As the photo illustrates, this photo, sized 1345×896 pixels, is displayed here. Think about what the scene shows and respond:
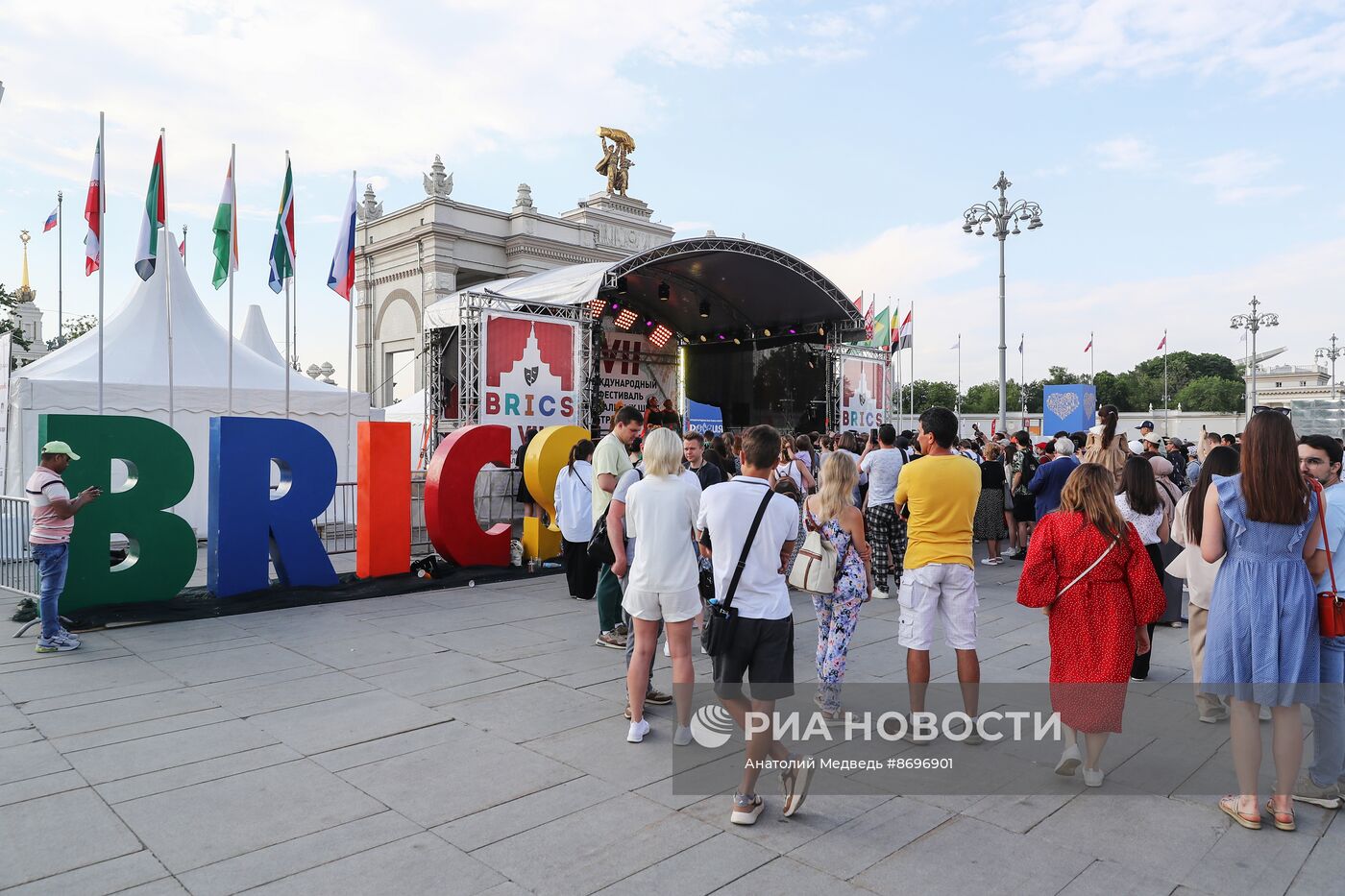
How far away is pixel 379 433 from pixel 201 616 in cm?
266

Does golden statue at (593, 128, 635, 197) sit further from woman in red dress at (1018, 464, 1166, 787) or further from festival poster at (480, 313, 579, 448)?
woman in red dress at (1018, 464, 1166, 787)

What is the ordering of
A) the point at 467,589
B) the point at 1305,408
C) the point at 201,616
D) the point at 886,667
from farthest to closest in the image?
the point at 1305,408, the point at 467,589, the point at 201,616, the point at 886,667

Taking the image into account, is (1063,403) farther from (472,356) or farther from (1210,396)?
(1210,396)

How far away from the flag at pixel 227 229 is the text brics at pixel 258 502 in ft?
13.5

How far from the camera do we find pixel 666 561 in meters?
4.29

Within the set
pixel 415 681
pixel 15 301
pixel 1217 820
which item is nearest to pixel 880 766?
pixel 1217 820

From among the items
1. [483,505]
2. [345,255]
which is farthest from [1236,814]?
[345,255]

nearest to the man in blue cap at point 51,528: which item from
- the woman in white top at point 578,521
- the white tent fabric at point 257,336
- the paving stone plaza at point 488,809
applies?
the paving stone plaza at point 488,809

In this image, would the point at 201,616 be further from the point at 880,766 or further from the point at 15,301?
the point at 15,301

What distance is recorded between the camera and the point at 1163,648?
6.63 m

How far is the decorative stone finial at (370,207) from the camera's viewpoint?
33.5 meters

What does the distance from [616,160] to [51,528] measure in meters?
31.3

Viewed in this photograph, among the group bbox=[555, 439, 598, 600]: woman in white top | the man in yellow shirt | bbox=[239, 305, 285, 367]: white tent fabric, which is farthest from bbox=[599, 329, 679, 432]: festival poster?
the man in yellow shirt

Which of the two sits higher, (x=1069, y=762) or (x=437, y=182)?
(x=437, y=182)
